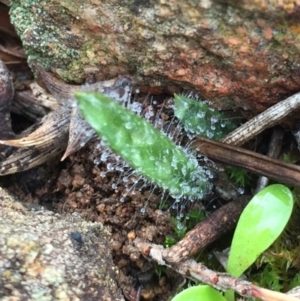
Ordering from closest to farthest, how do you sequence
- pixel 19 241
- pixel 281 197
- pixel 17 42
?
1. pixel 19 241
2. pixel 281 197
3. pixel 17 42

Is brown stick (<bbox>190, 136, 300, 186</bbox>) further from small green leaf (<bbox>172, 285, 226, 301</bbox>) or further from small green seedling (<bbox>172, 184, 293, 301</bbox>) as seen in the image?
small green leaf (<bbox>172, 285, 226, 301</bbox>)

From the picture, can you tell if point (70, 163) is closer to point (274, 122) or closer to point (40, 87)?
point (40, 87)

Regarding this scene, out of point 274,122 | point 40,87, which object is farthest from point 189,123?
point 40,87

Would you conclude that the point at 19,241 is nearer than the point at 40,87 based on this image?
Yes

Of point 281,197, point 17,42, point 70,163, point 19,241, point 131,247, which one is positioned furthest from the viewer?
point 17,42

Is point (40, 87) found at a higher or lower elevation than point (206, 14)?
lower

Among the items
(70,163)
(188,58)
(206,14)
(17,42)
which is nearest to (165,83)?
(188,58)

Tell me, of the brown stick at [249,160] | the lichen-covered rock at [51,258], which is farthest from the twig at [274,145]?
the lichen-covered rock at [51,258]

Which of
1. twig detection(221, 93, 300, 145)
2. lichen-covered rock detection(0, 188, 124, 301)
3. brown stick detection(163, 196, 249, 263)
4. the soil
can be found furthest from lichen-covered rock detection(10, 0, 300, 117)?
lichen-covered rock detection(0, 188, 124, 301)

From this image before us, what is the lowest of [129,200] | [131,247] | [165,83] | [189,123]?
[131,247]
